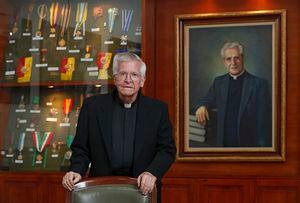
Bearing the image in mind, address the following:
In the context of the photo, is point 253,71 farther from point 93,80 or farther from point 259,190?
point 93,80

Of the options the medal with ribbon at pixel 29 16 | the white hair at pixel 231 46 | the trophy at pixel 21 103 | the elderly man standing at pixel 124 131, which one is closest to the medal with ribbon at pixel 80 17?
the medal with ribbon at pixel 29 16

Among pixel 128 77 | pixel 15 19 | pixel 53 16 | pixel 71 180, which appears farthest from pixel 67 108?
pixel 71 180

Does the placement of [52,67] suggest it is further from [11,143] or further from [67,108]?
[11,143]

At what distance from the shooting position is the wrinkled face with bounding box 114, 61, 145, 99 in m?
2.93

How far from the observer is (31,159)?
5.01 meters

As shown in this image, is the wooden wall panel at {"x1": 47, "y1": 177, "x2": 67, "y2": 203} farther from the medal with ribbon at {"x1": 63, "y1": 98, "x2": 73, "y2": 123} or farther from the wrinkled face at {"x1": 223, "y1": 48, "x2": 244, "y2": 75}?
the wrinkled face at {"x1": 223, "y1": 48, "x2": 244, "y2": 75}

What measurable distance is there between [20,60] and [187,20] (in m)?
1.50

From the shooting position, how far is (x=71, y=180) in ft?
8.96

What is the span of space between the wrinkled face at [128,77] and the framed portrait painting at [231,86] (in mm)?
1913

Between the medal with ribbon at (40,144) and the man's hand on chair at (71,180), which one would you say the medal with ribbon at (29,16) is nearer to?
the medal with ribbon at (40,144)

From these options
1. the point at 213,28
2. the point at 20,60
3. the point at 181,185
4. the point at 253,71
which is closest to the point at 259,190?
the point at 181,185

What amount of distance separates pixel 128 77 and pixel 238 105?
204 centimetres

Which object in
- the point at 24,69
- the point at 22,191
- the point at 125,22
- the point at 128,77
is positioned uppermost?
the point at 125,22

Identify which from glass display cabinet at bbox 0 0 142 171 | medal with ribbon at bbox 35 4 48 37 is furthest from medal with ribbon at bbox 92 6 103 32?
medal with ribbon at bbox 35 4 48 37
